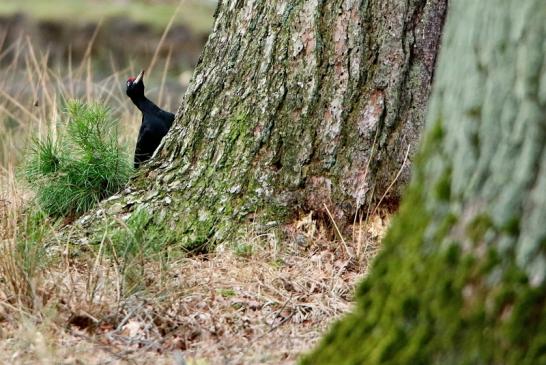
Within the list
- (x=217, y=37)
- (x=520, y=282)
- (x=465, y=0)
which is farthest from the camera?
(x=217, y=37)

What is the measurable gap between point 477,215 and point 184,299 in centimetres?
148

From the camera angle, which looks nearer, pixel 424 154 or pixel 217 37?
pixel 424 154

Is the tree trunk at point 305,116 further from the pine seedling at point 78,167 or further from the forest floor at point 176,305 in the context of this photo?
the pine seedling at point 78,167

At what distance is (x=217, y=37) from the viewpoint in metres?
4.00

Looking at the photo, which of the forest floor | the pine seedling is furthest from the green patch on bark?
the pine seedling

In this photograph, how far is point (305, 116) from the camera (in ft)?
12.4

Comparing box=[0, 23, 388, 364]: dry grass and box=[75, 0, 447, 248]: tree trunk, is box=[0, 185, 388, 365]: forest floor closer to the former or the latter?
box=[0, 23, 388, 364]: dry grass

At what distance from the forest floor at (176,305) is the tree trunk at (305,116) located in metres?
0.19

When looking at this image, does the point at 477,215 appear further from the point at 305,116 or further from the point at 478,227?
the point at 305,116

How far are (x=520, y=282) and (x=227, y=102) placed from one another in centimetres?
213

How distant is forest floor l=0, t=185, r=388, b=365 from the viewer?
9.42ft

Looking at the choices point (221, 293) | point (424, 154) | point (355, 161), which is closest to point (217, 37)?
point (355, 161)

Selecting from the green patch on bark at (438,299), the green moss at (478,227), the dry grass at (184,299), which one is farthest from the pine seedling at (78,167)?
the green moss at (478,227)

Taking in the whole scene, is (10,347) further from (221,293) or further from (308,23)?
(308,23)
